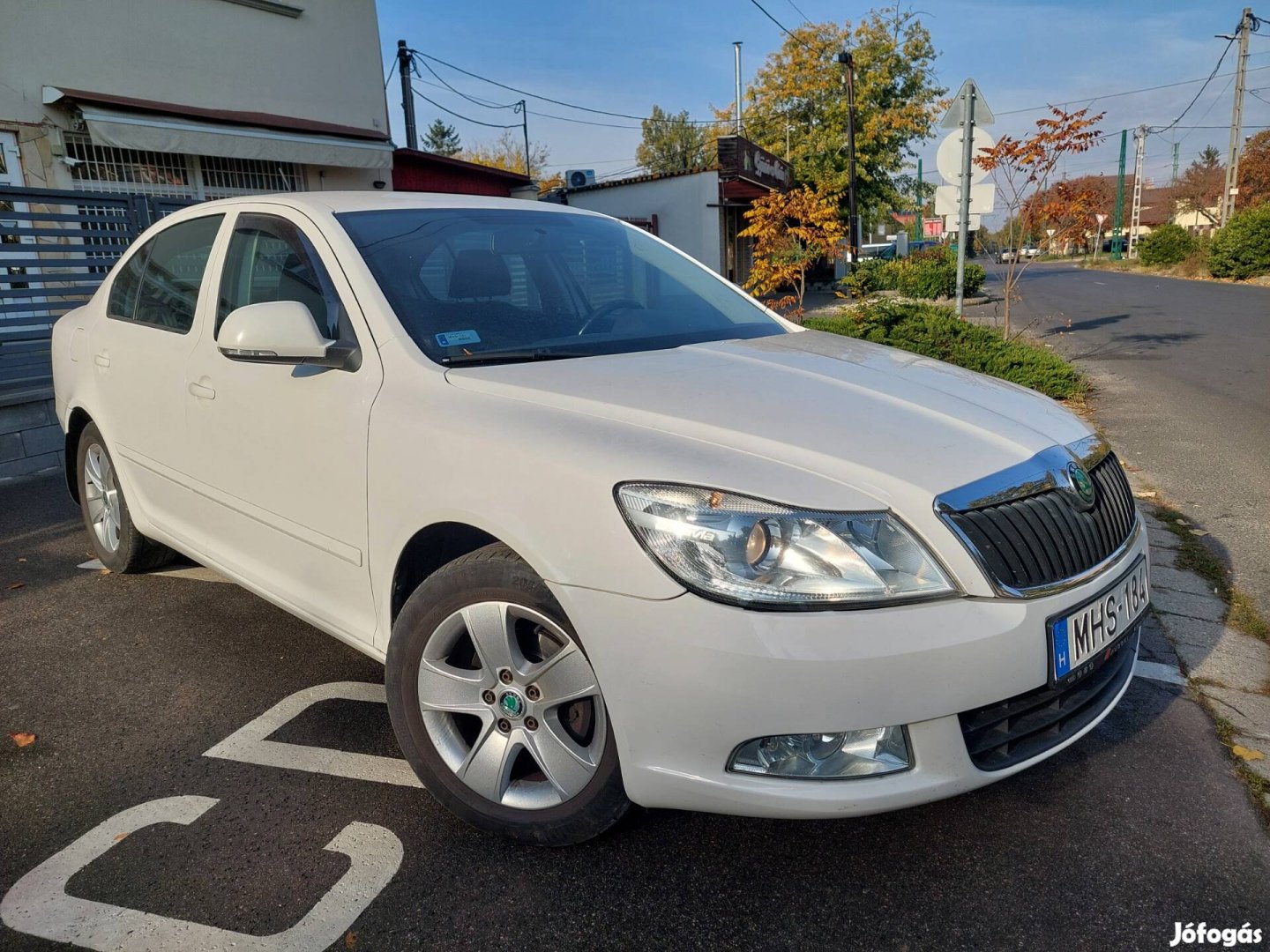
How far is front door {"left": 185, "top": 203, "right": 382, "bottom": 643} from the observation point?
2678 mm

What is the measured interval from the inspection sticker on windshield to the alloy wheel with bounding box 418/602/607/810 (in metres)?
0.80

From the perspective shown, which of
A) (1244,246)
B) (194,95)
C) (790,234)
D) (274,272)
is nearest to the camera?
(274,272)

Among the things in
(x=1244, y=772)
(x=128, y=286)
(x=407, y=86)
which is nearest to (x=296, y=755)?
(x=128, y=286)

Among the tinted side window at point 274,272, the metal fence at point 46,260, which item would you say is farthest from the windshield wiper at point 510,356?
the metal fence at point 46,260

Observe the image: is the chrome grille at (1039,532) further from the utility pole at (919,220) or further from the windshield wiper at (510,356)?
the utility pole at (919,220)

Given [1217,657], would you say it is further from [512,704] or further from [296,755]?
[296,755]

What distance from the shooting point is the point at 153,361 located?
363 cm

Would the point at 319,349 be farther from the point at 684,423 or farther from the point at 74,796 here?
the point at 74,796

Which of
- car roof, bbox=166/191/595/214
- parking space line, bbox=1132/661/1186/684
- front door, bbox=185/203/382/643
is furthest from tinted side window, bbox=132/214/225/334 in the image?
parking space line, bbox=1132/661/1186/684

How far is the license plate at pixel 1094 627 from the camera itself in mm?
2115

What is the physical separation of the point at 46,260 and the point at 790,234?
8.33 metres

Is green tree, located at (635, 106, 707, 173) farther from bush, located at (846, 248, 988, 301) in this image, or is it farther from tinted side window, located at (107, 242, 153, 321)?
tinted side window, located at (107, 242, 153, 321)

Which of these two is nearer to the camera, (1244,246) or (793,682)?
(793,682)

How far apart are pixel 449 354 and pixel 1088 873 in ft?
6.77
